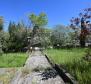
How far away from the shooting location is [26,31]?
53875mm

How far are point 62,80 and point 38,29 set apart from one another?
51.4m

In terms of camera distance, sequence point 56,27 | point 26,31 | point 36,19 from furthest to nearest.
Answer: point 56,27, point 36,19, point 26,31

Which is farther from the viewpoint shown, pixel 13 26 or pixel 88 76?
pixel 13 26

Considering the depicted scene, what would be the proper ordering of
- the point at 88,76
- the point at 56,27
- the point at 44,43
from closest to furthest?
the point at 88,76
the point at 44,43
the point at 56,27

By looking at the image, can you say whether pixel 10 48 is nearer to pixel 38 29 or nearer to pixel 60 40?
pixel 38 29

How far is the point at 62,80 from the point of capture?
10.3 m

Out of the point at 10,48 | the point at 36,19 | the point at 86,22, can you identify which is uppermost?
the point at 36,19

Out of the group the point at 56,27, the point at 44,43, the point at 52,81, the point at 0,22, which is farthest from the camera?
the point at 56,27

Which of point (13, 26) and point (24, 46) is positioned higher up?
point (13, 26)

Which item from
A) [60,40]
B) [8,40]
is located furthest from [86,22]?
[60,40]

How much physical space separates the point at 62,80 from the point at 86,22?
5.48 m

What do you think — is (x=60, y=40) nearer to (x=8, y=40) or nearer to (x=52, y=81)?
A: (x=8, y=40)

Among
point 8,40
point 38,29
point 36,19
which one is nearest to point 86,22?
point 8,40

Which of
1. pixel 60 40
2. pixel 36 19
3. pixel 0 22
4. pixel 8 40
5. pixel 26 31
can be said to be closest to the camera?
pixel 0 22
